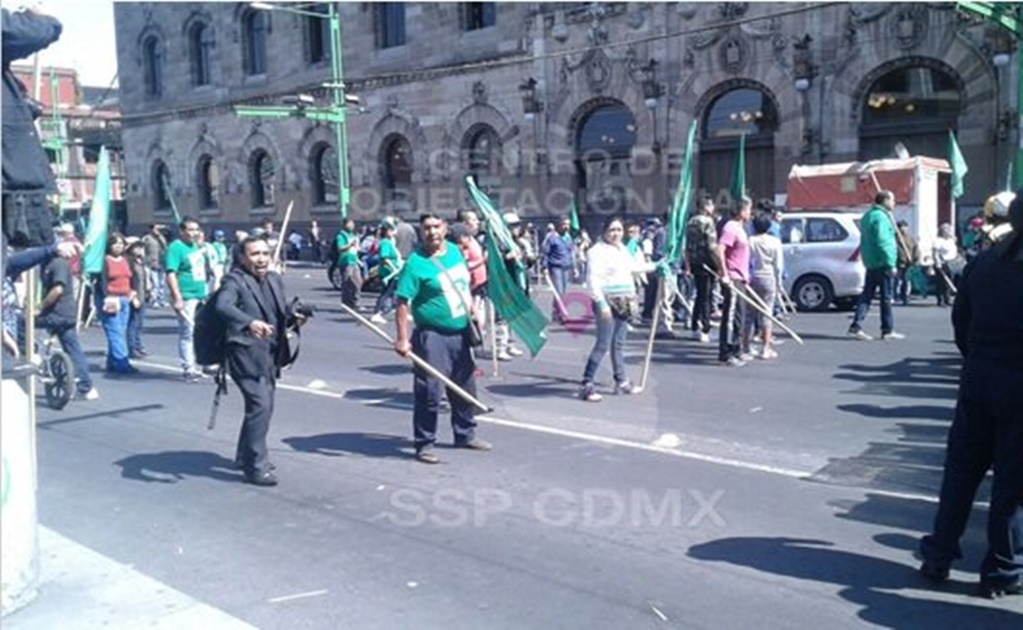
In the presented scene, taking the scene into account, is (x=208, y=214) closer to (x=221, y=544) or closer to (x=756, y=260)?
(x=756, y=260)

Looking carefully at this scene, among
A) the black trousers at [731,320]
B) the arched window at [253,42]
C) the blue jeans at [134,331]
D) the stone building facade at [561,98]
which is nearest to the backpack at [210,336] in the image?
the black trousers at [731,320]

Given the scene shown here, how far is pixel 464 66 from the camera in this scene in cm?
3116

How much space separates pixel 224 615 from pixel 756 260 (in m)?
8.46

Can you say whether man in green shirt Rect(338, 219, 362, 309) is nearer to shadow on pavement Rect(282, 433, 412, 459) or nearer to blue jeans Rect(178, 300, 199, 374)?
blue jeans Rect(178, 300, 199, 374)

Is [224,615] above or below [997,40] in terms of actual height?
below

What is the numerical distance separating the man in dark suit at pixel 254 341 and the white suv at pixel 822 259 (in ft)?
38.9

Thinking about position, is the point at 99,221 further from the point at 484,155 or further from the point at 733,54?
the point at 484,155

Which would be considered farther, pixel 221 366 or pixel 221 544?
pixel 221 366

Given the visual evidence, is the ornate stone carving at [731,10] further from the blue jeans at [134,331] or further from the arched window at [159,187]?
the arched window at [159,187]

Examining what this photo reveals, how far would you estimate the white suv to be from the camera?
1644 cm

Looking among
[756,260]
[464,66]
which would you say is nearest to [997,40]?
[756,260]

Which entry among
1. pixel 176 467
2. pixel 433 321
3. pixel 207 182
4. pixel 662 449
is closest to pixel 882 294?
pixel 662 449

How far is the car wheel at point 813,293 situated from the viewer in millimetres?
→ 16703

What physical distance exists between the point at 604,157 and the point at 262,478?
2277cm
